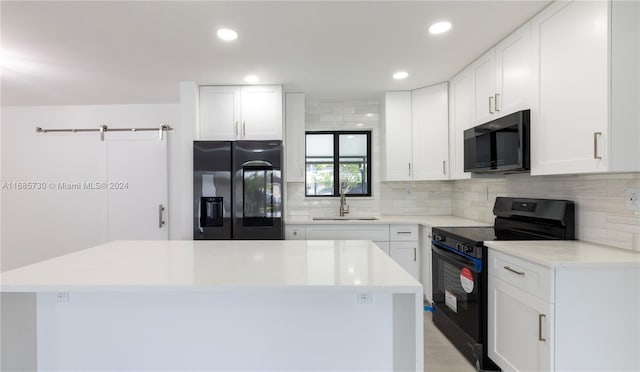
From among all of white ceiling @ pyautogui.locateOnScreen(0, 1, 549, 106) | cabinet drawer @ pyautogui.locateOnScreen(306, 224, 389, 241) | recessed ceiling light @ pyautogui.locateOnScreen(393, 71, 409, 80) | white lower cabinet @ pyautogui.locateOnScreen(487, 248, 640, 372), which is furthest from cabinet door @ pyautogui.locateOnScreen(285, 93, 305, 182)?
white lower cabinet @ pyautogui.locateOnScreen(487, 248, 640, 372)

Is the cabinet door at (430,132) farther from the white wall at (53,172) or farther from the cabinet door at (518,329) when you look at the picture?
the white wall at (53,172)

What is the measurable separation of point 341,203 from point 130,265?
2.52m

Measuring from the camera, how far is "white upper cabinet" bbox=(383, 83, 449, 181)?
323cm

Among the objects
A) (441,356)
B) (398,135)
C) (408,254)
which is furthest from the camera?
(398,135)

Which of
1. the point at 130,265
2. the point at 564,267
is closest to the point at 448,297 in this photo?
the point at 564,267

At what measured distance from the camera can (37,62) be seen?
257 cm

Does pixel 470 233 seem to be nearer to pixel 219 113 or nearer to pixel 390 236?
pixel 390 236

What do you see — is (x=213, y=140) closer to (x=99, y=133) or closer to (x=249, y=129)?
(x=249, y=129)

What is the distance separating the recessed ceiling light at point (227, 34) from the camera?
2070 mm

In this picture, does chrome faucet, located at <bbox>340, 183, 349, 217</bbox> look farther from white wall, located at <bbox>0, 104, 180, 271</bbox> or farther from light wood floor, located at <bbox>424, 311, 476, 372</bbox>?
white wall, located at <bbox>0, 104, 180, 271</bbox>

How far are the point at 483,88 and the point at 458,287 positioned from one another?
1.61 m

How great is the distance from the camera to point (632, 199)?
165cm

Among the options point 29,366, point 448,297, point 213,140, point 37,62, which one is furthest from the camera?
point 213,140

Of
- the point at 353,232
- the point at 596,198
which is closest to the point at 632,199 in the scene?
the point at 596,198
